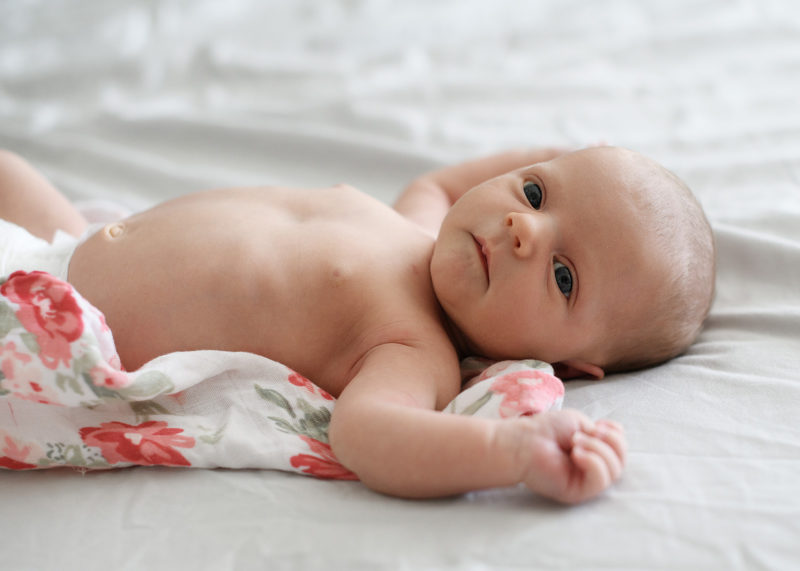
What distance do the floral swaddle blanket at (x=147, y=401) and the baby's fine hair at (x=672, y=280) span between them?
0.18 m

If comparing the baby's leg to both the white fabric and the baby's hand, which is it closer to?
the white fabric

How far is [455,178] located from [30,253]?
0.82 meters

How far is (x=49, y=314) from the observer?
958mm

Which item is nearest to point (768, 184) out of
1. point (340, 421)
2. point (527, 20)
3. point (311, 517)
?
point (527, 20)

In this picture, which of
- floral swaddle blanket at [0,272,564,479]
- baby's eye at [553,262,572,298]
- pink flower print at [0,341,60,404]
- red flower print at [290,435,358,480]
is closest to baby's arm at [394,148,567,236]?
baby's eye at [553,262,572,298]

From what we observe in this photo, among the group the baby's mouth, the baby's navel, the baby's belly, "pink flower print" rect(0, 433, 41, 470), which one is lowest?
"pink flower print" rect(0, 433, 41, 470)

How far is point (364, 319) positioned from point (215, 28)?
4.26 feet

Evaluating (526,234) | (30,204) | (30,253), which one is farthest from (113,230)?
(526,234)

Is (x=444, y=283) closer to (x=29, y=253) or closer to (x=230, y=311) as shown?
(x=230, y=311)

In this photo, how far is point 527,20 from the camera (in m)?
2.22

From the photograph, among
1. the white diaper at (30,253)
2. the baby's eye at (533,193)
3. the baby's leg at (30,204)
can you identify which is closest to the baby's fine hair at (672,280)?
the baby's eye at (533,193)

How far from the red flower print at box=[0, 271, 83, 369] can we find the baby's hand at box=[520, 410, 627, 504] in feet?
1.83

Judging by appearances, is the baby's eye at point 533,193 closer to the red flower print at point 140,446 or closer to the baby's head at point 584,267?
the baby's head at point 584,267

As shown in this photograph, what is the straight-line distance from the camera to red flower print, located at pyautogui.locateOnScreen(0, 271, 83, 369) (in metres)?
0.95
